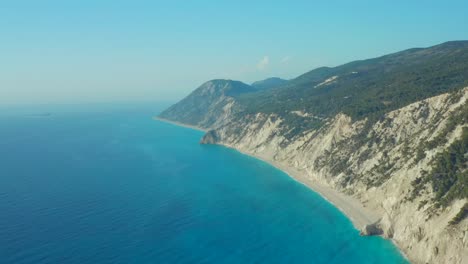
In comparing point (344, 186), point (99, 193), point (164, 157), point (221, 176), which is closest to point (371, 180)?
point (344, 186)

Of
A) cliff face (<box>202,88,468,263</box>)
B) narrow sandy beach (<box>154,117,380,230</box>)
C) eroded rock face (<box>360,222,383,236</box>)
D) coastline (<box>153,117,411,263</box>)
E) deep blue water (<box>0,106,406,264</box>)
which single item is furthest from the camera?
narrow sandy beach (<box>154,117,380,230</box>)

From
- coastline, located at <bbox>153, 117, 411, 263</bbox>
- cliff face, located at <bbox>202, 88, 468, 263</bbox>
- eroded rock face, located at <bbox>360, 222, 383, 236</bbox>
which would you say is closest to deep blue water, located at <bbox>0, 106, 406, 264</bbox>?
eroded rock face, located at <bbox>360, 222, 383, 236</bbox>

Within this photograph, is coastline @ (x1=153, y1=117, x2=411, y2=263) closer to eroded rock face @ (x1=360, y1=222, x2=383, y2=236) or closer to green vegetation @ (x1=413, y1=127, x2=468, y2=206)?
eroded rock face @ (x1=360, y1=222, x2=383, y2=236)

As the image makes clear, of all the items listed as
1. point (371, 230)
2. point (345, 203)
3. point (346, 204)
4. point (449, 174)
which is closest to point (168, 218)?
point (371, 230)

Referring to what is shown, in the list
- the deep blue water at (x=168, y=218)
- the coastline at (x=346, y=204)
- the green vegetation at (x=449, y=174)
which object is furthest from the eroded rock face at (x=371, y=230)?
the green vegetation at (x=449, y=174)

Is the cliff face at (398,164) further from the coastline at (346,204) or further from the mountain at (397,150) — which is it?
the coastline at (346,204)

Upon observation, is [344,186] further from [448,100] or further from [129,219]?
[129,219]
